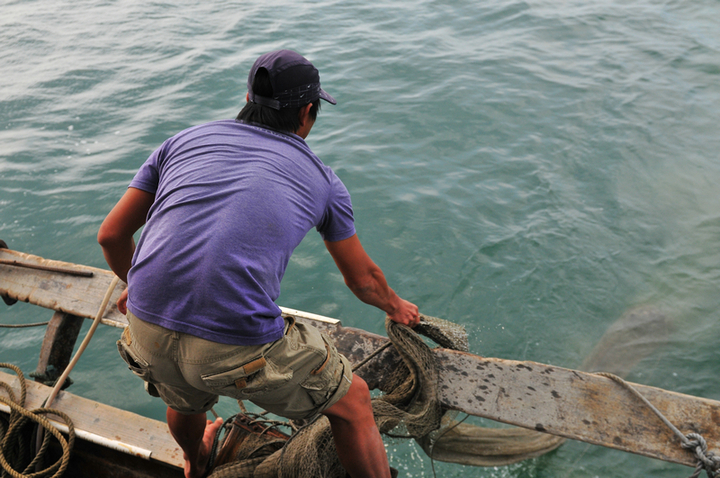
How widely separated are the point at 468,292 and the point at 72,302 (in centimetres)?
353

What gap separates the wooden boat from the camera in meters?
2.46

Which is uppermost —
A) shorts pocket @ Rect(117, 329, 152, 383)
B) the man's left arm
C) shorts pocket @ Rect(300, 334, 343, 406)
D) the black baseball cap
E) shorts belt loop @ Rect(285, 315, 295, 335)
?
the black baseball cap

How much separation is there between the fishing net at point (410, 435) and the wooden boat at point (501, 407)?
115 mm

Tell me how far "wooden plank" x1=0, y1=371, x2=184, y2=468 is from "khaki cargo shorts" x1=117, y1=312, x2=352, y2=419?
2.52 feet

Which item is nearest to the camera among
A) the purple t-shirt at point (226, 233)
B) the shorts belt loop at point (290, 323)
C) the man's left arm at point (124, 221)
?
the purple t-shirt at point (226, 233)

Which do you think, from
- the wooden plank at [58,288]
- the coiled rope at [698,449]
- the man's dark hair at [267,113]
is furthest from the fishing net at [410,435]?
the wooden plank at [58,288]

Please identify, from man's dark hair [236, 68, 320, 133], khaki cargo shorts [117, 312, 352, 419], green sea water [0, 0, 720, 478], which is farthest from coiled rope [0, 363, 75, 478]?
man's dark hair [236, 68, 320, 133]

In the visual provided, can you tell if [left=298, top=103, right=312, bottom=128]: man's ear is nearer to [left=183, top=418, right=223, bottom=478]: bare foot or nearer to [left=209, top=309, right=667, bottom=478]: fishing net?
[left=209, top=309, right=667, bottom=478]: fishing net

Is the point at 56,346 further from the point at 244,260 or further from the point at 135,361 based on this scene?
the point at 244,260

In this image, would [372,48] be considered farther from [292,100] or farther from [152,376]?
[152,376]

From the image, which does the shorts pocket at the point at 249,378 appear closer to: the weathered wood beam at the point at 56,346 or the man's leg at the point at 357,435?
the man's leg at the point at 357,435

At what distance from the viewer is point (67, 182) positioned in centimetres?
713

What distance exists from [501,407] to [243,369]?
142cm

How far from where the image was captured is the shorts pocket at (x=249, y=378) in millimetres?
1844
